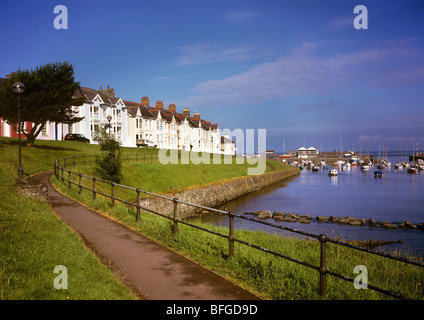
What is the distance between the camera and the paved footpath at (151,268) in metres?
5.78

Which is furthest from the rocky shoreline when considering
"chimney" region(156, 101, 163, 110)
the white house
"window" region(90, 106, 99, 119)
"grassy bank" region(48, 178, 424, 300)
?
"chimney" region(156, 101, 163, 110)

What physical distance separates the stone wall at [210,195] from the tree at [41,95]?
17.5 m

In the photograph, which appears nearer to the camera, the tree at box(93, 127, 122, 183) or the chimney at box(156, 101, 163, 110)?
the tree at box(93, 127, 122, 183)

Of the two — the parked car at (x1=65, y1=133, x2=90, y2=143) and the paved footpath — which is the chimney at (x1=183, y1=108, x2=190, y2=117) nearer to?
the parked car at (x1=65, y1=133, x2=90, y2=143)

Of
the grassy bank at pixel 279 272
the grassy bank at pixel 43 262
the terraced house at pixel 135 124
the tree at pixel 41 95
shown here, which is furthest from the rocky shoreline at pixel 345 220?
the tree at pixel 41 95

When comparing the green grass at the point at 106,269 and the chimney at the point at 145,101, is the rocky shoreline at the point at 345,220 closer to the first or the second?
the green grass at the point at 106,269

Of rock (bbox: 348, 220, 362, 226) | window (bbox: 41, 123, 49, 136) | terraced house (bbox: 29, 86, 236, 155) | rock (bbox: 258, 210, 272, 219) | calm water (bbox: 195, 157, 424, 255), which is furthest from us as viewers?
terraced house (bbox: 29, 86, 236, 155)

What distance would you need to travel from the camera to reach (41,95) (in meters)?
35.2

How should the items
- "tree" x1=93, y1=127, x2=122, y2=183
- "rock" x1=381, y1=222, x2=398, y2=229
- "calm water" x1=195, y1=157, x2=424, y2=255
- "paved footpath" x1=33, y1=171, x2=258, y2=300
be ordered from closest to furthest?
"paved footpath" x1=33, y1=171, x2=258, y2=300 → "calm water" x1=195, y1=157, x2=424, y2=255 → "tree" x1=93, y1=127, x2=122, y2=183 → "rock" x1=381, y1=222, x2=398, y2=229

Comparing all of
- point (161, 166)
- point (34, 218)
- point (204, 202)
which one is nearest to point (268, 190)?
point (204, 202)

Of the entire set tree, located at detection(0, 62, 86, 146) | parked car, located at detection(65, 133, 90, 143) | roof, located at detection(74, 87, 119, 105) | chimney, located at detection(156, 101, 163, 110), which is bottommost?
parked car, located at detection(65, 133, 90, 143)

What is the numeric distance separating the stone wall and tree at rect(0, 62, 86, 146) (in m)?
17.5

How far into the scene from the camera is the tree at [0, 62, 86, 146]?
3419cm
